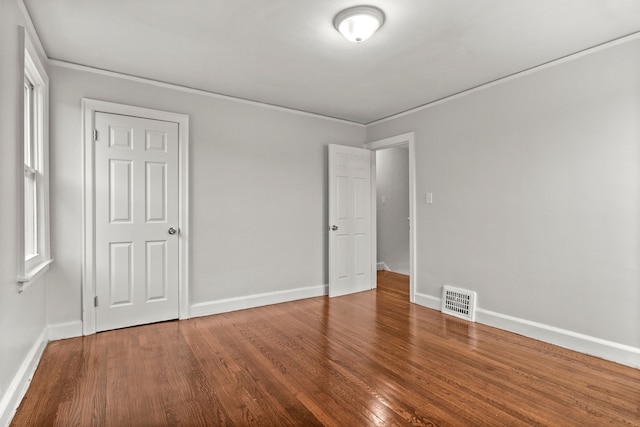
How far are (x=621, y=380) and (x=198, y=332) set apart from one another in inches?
131

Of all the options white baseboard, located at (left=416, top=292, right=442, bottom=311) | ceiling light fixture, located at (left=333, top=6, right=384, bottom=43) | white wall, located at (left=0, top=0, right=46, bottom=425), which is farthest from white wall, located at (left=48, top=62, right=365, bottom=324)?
ceiling light fixture, located at (left=333, top=6, right=384, bottom=43)

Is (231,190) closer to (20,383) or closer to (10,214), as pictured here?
(10,214)

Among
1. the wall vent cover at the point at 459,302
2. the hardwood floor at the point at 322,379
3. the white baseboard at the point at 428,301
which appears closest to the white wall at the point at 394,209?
the white baseboard at the point at 428,301

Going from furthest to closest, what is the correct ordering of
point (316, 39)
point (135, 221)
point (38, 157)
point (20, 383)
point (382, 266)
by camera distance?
point (382, 266) → point (135, 221) → point (38, 157) → point (316, 39) → point (20, 383)

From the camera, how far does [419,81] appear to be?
11.3 ft

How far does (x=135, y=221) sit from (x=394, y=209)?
4441 millimetres

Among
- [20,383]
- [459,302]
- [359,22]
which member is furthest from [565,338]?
[20,383]

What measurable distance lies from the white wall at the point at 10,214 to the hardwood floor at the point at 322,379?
0.75 ft

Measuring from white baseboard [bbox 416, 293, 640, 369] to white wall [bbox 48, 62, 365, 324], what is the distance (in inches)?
84.6

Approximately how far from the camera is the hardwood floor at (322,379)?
6.26ft

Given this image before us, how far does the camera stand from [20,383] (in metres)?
2.08

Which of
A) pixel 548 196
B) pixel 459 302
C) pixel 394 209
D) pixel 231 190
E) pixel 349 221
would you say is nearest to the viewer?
pixel 548 196

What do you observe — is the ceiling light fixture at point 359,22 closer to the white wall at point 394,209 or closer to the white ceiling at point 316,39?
the white ceiling at point 316,39

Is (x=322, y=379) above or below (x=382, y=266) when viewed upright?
below
